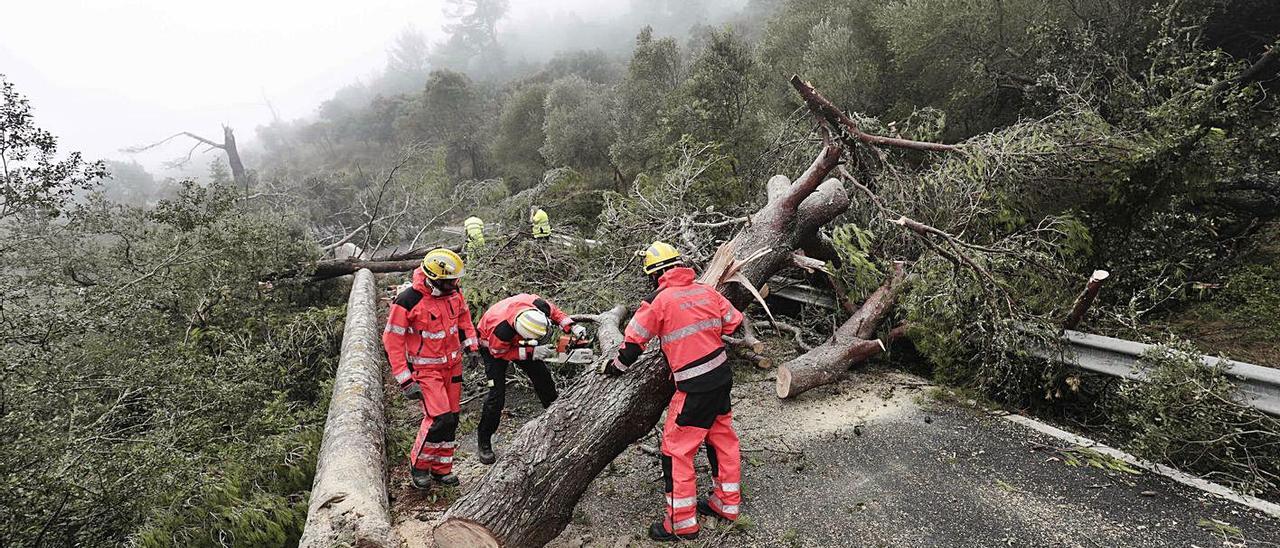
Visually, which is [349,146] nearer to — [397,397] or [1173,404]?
[397,397]

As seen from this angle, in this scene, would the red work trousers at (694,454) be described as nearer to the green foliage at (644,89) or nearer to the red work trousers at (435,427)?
the red work trousers at (435,427)

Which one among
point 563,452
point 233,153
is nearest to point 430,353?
point 563,452

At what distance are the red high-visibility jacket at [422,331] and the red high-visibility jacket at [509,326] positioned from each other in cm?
21

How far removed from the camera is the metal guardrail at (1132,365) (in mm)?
2561

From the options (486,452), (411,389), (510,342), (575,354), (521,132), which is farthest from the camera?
(521,132)

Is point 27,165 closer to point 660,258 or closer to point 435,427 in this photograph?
point 435,427

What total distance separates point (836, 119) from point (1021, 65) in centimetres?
388

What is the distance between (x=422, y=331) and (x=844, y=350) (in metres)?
2.97

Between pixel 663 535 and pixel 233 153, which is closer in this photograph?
pixel 663 535

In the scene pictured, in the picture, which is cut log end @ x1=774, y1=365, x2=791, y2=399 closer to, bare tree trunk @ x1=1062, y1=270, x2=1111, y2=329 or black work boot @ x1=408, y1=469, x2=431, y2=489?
bare tree trunk @ x1=1062, y1=270, x2=1111, y2=329

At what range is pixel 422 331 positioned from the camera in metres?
Answer: 3.45

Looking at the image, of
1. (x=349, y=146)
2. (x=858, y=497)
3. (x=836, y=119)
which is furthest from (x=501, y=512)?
(x=349, y=146)

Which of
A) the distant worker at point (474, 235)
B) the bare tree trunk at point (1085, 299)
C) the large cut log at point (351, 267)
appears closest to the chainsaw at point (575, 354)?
the distant worker at point (474, 235)

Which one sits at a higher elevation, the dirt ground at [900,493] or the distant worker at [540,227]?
the distant worker at [540,227]
